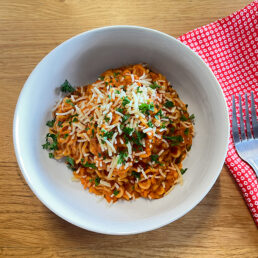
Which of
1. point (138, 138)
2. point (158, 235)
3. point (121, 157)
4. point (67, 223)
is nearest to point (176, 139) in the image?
point (138, 138)

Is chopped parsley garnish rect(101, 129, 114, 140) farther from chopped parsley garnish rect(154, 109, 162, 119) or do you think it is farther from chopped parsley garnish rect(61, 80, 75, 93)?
chopped parsley garnish rect(61, 80, 75, 93)

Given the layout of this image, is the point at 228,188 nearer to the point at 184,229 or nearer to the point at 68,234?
the point at 184,229

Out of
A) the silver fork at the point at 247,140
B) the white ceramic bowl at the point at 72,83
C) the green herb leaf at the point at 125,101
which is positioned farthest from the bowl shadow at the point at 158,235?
the green herb leaf at the point at 125,101

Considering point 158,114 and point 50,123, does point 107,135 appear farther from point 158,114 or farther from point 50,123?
point 50,123

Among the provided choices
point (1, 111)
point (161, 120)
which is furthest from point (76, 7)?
point (161, 120)

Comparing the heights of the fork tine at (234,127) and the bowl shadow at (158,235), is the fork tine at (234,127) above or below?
above

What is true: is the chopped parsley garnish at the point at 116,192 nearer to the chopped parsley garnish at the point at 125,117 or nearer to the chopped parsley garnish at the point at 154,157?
the chopped parsley garnish at the point at 154,157
